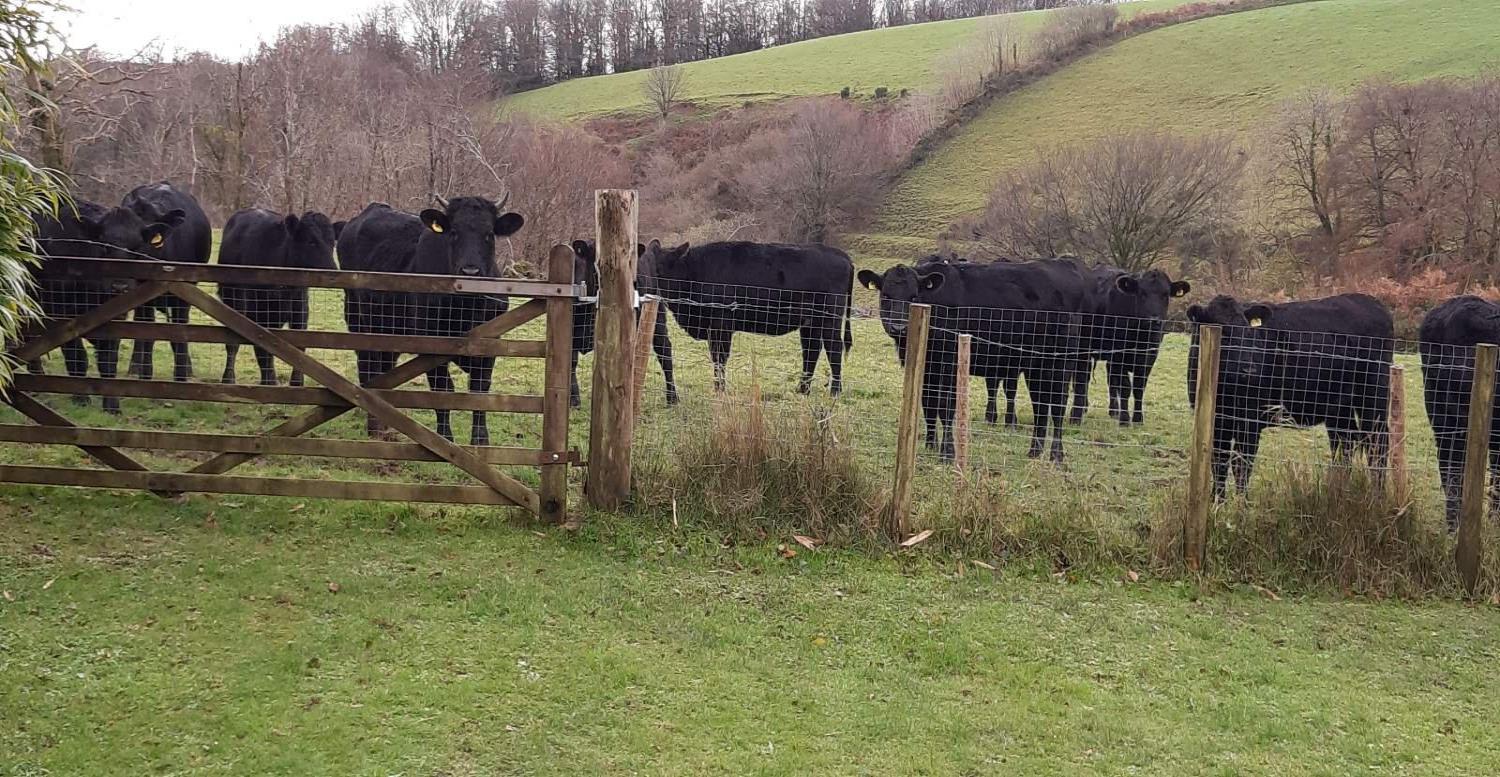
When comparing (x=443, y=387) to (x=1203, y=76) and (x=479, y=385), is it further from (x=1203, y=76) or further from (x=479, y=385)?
(x=1203, y=76)

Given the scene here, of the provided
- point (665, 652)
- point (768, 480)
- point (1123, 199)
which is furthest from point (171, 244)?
point (1123, 199)

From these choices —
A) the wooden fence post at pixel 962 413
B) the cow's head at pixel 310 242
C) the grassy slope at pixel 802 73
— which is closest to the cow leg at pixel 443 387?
the cow's head at pixel 310 242

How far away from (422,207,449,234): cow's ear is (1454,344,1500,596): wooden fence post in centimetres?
851

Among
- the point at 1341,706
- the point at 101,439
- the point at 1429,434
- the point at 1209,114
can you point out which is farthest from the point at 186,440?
the point at 1209,114

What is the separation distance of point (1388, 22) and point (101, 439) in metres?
66.6

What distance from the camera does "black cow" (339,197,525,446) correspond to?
9984 millimetres

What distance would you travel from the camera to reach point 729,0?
305 feet

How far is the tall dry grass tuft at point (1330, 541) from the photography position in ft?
22.5

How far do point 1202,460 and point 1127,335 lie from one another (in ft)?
21.9

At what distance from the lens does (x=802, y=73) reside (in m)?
72.4

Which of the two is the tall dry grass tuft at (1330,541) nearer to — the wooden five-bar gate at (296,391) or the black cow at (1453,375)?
the black cow at (1453,375)

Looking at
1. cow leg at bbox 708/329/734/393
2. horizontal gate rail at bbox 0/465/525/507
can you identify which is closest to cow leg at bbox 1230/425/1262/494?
horizontal gate rail at bbox 0/465/525/507

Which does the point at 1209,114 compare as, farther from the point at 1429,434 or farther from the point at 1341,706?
the point at 1341,706

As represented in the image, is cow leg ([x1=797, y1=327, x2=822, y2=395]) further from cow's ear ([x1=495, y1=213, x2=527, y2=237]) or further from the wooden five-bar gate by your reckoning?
the wooden five-bar gate
